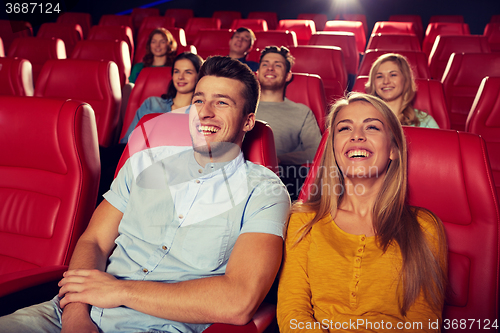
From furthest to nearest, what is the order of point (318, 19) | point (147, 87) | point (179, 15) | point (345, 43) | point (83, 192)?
1. point (179, 15)
2. point (318, 19)
3. point (345, 43)
4. point (147, 87)
5. point (83, 192)

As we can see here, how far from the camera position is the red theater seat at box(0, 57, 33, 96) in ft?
8.32

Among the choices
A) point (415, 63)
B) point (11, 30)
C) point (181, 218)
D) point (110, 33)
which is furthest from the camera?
point (11, 30)

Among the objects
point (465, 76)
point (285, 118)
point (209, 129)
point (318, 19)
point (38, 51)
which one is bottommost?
point (285, 118)

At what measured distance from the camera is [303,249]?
1058 millimetres

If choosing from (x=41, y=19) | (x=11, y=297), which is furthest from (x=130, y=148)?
(x=41, y=19)

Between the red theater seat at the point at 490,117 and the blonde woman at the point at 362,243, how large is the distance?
1.23 metres

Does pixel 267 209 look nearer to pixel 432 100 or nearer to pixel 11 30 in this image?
pixel 432 100

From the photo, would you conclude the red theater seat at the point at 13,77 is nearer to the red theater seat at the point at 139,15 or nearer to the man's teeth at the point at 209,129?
the man's teeth at the point at 209,129

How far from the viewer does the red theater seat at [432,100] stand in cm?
217

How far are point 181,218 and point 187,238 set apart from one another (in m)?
0.06

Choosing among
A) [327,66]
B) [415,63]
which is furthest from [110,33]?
[415,63]

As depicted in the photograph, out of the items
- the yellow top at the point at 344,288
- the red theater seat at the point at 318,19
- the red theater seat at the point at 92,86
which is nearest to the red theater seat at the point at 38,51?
the red theater seat at the point at 92,86

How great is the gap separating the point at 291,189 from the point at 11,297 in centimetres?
132

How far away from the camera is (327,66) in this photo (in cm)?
314
